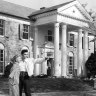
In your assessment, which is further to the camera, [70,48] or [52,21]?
[70,48]

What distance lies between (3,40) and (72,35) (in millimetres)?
9902

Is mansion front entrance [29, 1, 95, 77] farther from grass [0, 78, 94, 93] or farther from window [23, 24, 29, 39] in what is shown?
A: grass [0, 78, 94, 93]

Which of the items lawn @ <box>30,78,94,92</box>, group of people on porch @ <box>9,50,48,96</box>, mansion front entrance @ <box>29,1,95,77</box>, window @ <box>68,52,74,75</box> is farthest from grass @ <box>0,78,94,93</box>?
window @ <box>68,52,74,75</box>

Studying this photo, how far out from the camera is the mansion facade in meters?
24.8

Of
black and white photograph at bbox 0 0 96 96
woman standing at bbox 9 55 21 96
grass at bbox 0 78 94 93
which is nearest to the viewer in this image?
woman standing at bbox 9 55 21 96

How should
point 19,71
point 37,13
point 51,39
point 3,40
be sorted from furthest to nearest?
point 51,39, point 37,13, point 3,40, point 19,71

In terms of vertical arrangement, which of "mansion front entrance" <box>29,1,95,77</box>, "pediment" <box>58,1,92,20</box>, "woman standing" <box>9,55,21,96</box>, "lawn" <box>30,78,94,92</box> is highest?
"pediment" <box>58,1,92,20</box>

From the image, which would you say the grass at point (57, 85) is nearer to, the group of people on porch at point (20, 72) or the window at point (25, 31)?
the window at point (25, 31)

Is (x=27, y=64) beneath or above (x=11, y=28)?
beneath

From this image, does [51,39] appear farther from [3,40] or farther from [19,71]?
[19,71]

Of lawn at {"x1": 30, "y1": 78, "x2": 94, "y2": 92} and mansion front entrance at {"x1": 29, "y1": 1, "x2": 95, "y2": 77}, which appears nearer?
lawn at {"x1": 30, "y1": 78, "x2": 94, "y2": 92}

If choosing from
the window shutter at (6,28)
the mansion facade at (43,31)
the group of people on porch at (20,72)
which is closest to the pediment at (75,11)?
the mansion facade at (43,31)

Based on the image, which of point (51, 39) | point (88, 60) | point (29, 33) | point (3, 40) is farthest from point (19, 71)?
point (88, 60)

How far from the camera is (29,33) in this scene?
26.7 meters
